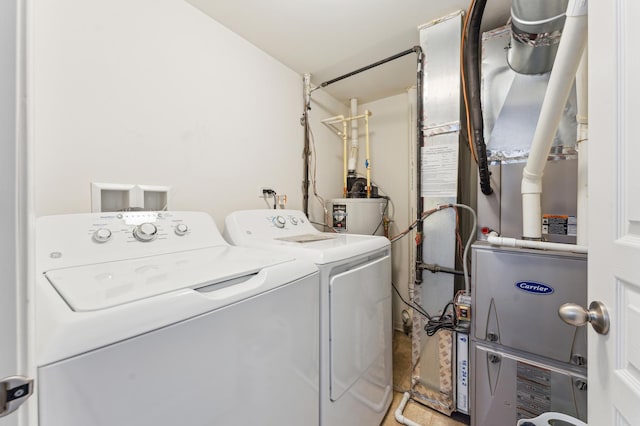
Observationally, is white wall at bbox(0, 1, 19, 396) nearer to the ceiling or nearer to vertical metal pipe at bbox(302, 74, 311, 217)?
the ceiling

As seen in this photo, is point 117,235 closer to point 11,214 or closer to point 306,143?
point 11,214

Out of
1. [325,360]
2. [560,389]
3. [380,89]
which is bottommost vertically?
[560,389]

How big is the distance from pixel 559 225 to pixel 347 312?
1.14 metres

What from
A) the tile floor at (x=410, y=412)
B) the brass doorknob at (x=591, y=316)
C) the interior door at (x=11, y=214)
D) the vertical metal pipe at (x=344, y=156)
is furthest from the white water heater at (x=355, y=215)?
the interior door at (x=11, y=214)

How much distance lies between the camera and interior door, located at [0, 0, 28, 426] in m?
0.30

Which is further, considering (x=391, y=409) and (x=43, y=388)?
(x=391, y=409)

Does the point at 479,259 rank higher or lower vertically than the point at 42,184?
lower

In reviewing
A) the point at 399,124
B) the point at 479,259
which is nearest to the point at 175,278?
the point at 479,259

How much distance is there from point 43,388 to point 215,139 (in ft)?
4.56

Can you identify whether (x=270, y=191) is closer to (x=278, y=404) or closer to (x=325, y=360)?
(x=325, y=360)

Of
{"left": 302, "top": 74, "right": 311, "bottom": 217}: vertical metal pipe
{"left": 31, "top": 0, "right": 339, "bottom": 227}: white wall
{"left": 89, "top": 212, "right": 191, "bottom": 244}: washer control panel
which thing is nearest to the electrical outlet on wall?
{"left": 31, "top": 0, "right": 339, "bottom": 227}: white wall

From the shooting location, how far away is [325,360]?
1.00 meters

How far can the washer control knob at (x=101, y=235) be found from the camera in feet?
2.90

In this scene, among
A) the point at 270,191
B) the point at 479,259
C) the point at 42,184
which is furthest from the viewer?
the point at 270,191
